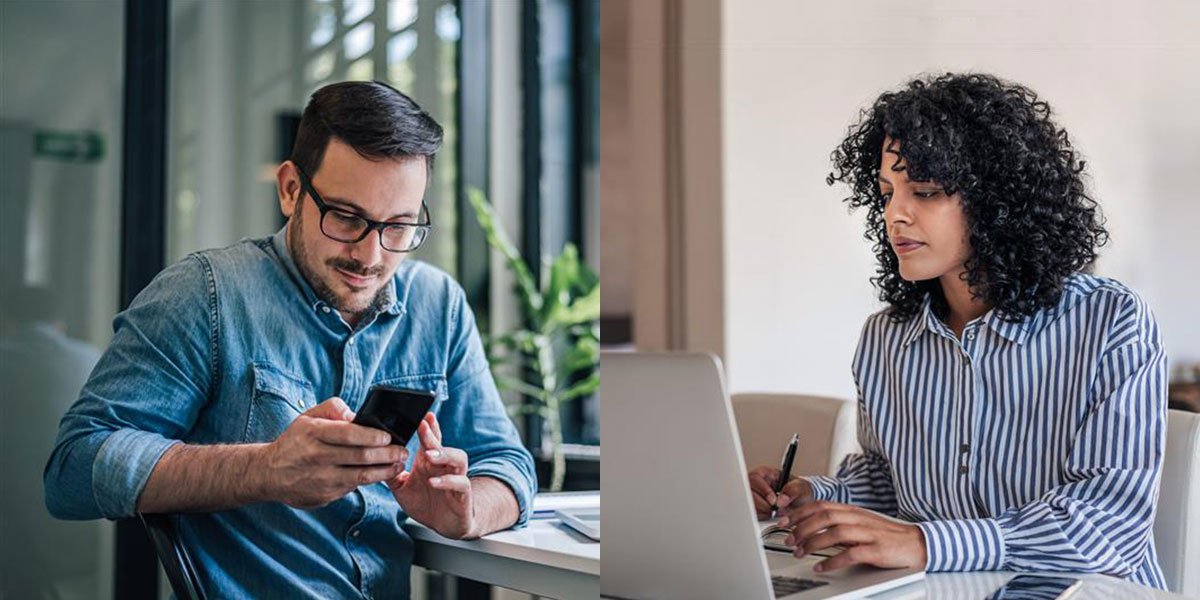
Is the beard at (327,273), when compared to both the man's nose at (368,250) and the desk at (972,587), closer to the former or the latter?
the man's nose at (368,250)

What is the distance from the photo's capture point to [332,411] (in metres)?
1.10

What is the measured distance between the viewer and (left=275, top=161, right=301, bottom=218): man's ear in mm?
1219

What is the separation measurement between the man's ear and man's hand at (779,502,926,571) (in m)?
0.70

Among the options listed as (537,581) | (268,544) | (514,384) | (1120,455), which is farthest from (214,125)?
(514,384)

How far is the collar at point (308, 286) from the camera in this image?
1183mm

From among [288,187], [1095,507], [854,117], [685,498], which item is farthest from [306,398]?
[1095,507]

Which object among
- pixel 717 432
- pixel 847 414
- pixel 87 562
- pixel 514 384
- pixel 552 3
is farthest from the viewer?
pixel 552 3

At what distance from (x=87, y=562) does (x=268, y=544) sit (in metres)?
0.27

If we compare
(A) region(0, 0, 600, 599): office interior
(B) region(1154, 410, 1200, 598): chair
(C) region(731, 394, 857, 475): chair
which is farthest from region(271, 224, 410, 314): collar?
(B) region(1154, 410, 1200, 598): chair

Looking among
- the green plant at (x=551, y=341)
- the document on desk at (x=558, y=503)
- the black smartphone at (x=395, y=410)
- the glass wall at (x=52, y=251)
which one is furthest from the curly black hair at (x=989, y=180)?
the green plant at (x=551, y=341)

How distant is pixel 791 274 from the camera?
2.72ft

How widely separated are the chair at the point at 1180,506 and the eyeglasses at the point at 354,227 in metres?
0.79

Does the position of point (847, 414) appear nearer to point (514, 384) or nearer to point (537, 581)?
point (537, 581)

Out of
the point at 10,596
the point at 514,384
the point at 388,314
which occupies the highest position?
the point at 388,314
